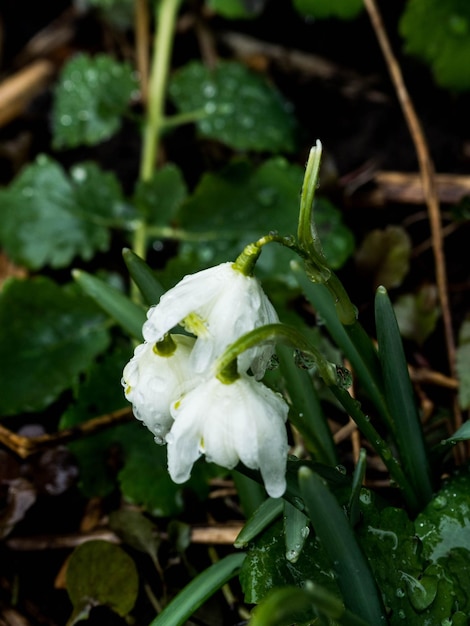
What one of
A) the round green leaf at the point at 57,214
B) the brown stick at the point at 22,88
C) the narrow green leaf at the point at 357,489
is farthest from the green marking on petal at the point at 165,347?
the brown stick at the point at 22,88

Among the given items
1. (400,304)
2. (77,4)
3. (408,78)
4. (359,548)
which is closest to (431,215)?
(400,304)

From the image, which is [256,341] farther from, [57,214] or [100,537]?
[57,214]

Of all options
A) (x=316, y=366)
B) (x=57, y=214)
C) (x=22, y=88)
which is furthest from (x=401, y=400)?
(x=22, y=88)

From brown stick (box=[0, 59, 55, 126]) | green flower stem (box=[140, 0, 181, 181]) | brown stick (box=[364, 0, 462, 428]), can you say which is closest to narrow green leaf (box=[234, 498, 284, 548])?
brown stick (box=[364, 0, 462, 428])

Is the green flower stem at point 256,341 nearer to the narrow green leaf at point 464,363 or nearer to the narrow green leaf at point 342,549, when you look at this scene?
the narrow green leaf at point 342,549

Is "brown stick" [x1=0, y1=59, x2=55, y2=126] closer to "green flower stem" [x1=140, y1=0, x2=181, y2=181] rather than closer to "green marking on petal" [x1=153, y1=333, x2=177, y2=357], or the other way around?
"green flower stem" [x1=140, y1=0, x2=181, y2=181]

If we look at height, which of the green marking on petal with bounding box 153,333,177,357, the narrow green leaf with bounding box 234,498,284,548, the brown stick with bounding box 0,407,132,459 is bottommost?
the brown stick with bounding box 0,407,132,459
